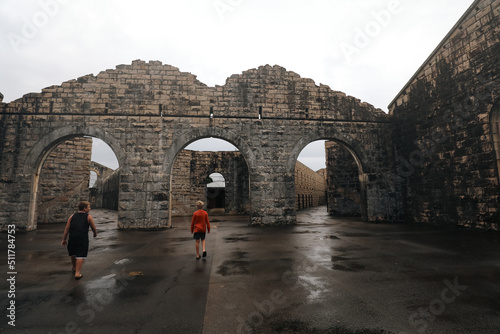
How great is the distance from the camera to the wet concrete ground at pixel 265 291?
7.29 feet

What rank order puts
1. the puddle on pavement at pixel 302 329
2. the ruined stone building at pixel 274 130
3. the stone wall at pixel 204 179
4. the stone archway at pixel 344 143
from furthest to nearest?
1. the stone wall at pixel 204 179
2. the stone archway at pixel 344 143
3. the ruined stone building at pixel 274 130
4. the puddle on pavement at pixel 302 329

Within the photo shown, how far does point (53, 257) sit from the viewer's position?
4.82 meters

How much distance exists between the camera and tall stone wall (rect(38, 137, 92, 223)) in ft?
37.3

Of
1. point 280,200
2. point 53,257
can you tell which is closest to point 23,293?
point 53,257

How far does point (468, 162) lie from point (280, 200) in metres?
6.02

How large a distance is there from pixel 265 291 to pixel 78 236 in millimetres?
2870

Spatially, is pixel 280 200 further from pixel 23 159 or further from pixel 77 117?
pixel 23 159

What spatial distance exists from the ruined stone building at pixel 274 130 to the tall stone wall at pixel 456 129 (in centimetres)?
3

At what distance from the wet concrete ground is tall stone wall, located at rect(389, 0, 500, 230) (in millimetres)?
2715

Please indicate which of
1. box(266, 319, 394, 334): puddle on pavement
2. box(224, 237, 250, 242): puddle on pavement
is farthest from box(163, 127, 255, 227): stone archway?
box(266, 319, 394, 334): puddle on pavement

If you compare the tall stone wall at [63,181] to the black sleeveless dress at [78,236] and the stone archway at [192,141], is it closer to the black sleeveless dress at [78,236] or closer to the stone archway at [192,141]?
the stone archway at [192,141]
